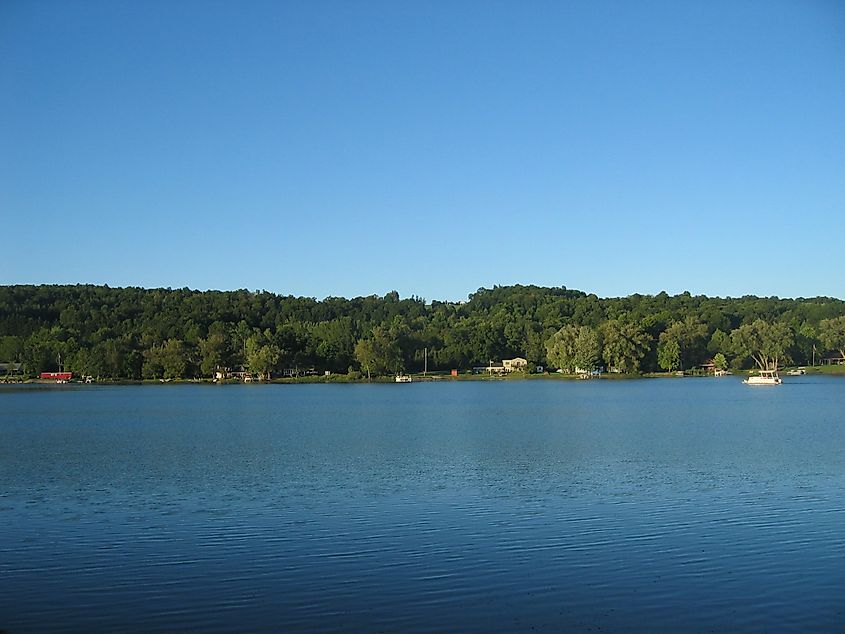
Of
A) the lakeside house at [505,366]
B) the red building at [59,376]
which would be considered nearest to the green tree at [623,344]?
the lakeside house at [505,366]

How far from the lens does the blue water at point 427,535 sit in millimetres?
12352

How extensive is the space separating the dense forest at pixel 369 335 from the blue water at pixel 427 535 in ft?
309

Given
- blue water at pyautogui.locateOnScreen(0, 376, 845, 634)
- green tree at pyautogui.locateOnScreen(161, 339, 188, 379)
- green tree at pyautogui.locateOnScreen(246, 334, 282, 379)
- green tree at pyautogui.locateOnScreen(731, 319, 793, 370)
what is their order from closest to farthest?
blue water at pyautogui.locateOnScreen(0, 376, 845, 634)
green tree at pyautogui.locateOnScreen(731, 319, 793, 370)
green tree at pyautogui.locateOnScreen(161, 339, 188, 379)
green tree at pyautogui.locateOnScreen(246, 334, 282, 379)

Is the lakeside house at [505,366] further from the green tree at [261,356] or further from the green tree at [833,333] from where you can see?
the green tree at [833,333]

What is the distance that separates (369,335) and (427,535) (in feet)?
415

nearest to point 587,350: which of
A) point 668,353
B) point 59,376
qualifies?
point 668,353

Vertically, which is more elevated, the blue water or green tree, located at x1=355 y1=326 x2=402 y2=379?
green tree, located at x1=355 y1=326 x2=402 y2=379

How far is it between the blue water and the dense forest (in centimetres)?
9423

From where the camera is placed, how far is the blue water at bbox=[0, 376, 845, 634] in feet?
40.5

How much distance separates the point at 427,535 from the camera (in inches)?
670

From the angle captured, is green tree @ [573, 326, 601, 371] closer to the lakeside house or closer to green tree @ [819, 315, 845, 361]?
the lakeside house

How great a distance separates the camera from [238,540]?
54.9 feet

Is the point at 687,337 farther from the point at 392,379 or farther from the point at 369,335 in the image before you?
the point at 369,335

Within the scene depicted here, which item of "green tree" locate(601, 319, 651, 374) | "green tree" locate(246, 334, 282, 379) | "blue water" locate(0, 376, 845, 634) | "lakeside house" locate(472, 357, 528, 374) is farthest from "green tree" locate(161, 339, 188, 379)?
"blue water" locate(0, 376, 845, 634)
